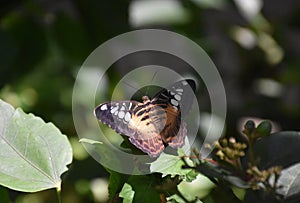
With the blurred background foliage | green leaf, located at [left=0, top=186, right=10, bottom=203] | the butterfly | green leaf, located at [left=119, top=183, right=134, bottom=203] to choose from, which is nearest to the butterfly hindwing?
the butterfly

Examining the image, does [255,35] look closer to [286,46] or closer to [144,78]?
[286,46]

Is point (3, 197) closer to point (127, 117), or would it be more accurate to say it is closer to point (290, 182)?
Result: point (127, 117)

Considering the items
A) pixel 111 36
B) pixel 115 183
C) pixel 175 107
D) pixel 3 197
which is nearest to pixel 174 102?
pixel 175 107

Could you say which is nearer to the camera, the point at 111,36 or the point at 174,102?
the point at 174,102

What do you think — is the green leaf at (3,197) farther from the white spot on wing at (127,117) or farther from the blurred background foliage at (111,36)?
the blurred background foliage at (111,36)

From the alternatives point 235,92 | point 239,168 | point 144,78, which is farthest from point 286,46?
point 239,168
